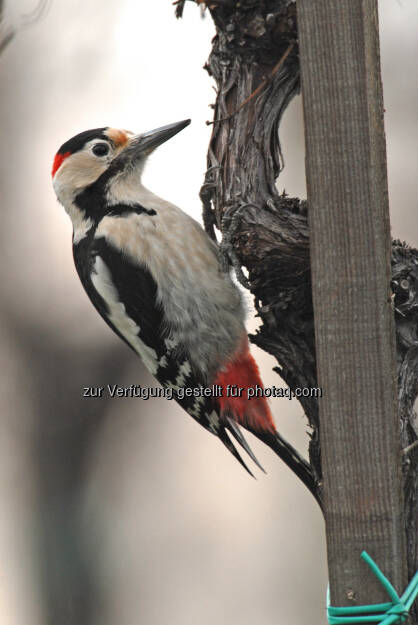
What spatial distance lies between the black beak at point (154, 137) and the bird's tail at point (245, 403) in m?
0.75

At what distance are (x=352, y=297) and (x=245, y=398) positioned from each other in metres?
1.07

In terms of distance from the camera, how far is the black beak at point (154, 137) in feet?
8.43

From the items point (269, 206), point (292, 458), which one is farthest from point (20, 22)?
point (292, 458)

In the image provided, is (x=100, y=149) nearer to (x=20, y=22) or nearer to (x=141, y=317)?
(x=20, y=22)

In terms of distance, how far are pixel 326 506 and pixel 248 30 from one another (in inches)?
49.5

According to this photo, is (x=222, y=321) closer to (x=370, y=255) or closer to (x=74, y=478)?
(x=370, y=255)

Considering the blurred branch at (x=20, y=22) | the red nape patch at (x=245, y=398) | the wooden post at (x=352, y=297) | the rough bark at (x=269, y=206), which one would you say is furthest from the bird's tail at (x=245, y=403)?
the blurred branch at (x=20, y=22)

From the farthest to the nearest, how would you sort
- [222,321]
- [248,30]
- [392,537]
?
[222,321] → [248,30] → [392,537]

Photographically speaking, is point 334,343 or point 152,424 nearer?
point 334,343

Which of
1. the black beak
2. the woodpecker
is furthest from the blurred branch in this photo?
the black beak

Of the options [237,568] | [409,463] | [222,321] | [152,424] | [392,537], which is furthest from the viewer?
[237,568]

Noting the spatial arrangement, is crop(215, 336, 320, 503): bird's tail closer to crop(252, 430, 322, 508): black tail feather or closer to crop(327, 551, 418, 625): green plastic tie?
crop(252, 430, 322, 508): black tail feather

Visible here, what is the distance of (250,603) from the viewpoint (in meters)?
4.41

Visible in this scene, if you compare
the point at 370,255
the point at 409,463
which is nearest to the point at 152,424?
the point at 409,463
